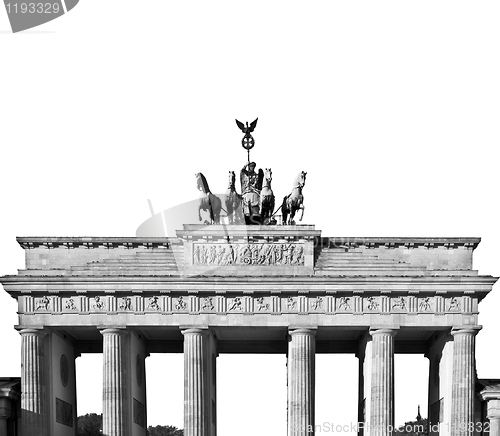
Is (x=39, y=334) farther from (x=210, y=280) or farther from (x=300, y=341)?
(x=300, y=341)

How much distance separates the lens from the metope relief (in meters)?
63.4

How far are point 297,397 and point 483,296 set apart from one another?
1155cm

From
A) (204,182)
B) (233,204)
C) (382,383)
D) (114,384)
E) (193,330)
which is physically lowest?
(382,383)

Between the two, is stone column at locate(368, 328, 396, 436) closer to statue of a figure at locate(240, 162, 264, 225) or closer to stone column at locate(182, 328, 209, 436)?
stone column at locate(182, 328, 209, 436)

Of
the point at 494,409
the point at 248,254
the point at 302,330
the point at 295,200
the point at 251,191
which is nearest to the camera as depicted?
the point at 302,330

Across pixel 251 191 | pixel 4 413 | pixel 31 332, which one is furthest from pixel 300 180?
pixel 4 413

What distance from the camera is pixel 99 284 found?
62531 millimetres

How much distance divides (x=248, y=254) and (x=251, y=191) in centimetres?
404

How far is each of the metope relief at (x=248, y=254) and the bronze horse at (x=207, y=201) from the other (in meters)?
1.86

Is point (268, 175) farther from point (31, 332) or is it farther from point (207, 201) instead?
point (31, 332)

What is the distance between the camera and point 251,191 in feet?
214

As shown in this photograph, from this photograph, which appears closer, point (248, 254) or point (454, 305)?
point (454, 305)

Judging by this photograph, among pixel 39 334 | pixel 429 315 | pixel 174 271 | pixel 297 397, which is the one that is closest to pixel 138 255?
pixel 174 271

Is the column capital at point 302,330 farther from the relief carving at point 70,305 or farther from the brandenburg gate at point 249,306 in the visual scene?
the relief carving at point 70,305
